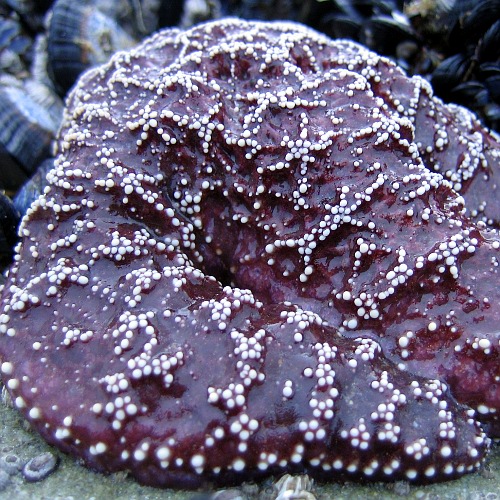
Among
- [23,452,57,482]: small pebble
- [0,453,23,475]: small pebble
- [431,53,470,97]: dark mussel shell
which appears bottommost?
[0,453,23,475]: small pebble

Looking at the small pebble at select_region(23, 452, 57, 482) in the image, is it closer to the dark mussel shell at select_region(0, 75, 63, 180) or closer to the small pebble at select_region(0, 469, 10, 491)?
the small pebble at select_region(0, 469, 10, 491)

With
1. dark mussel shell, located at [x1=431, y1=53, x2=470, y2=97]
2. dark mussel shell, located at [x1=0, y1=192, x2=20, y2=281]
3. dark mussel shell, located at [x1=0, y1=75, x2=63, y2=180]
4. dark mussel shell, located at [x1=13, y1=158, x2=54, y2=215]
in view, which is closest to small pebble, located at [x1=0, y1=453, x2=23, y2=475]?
dark mussel shell, located at [x1=0, y1=192, x2=20, y2=281]

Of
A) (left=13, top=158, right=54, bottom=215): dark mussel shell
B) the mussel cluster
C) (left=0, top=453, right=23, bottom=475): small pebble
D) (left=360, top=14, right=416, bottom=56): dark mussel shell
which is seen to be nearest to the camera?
(left=0, top=453, right=23, bottom=475): small pebble

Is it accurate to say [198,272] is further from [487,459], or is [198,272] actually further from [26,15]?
[26,15]

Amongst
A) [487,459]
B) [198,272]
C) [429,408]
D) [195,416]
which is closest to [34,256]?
[198,272]

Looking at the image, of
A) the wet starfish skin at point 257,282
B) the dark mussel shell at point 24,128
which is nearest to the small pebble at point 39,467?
the wet starfish skin at point 257,282

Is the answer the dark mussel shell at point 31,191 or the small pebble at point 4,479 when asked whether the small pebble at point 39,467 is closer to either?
the small pebble at point 4,479

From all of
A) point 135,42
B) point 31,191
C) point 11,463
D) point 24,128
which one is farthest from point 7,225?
point 135,42
